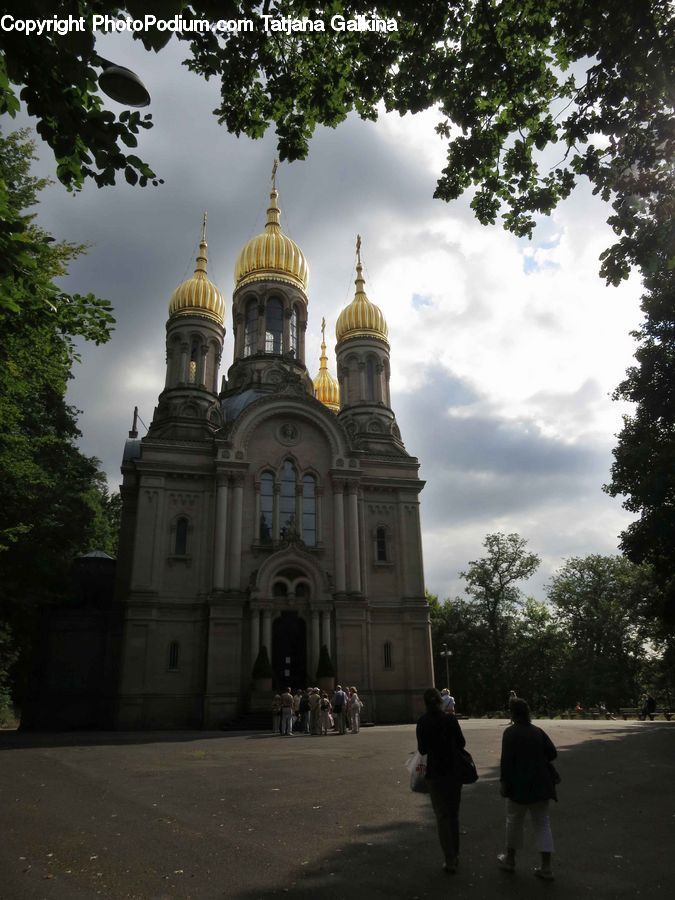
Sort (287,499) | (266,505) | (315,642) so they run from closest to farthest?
1. (315,642)
2. (266,505)
3. (287,499)

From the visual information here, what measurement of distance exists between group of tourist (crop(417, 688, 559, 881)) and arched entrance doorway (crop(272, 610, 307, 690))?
24.6m

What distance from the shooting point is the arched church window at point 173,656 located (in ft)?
97.1

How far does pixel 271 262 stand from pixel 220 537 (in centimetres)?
1859

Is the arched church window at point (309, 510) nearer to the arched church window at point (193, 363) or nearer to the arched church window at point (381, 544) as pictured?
the arched church window at point (381, 544)

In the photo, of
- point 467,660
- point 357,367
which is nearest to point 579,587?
point 467,660

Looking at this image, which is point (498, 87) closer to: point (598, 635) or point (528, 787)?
point (528, 787)

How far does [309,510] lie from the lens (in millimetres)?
33406

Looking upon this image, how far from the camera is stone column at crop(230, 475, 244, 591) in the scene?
30.6 m

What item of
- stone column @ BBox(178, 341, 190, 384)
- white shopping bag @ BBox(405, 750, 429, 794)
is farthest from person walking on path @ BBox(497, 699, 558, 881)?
stone column @ BBox(178, 341, 190, 384)

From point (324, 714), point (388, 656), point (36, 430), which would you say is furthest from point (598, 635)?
point (36, 430)

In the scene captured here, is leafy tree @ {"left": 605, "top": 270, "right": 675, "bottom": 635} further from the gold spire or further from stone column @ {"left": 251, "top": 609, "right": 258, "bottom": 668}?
the gold spire

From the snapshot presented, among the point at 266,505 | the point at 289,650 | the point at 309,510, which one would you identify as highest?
the point at 266,505

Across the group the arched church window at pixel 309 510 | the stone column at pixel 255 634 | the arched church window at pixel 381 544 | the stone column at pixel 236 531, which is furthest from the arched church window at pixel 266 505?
the arched church window at pixel 381 544

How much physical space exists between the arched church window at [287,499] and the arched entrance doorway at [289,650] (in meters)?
4.18
